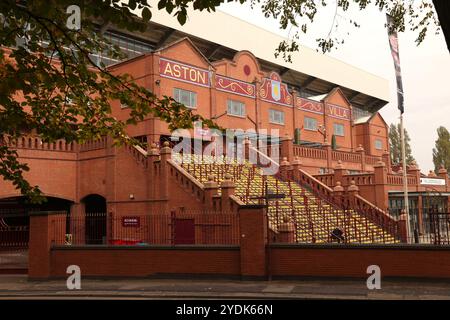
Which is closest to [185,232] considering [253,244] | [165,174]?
[165,174]

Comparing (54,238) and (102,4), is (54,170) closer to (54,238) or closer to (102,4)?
(54,238)

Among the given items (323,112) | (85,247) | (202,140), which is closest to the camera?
(85,247)

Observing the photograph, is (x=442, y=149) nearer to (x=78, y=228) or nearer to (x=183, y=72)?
(x=183, y=72)

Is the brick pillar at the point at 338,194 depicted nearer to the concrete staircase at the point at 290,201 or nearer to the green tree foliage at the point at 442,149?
the concrete staircase at the point at 290,201

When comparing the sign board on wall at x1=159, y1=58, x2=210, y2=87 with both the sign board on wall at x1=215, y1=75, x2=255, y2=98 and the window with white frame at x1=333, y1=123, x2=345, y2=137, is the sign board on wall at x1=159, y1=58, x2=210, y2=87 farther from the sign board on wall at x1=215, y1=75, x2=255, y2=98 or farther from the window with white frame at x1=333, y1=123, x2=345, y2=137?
the window with white frame at x1=333, y1=123, x2=345, y2=137

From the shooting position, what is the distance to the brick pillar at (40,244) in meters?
16.8

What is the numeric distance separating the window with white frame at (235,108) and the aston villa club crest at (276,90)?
4.81 meters

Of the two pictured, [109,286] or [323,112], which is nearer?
[109,286]

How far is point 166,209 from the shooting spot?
70.0 feet

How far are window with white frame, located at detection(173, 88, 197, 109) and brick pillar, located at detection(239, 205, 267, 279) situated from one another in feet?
54.1

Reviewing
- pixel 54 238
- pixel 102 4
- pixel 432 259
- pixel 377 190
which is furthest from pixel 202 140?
pixel 102 4

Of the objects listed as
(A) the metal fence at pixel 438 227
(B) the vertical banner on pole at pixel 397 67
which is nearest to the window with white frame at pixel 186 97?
(B) the vertical banner on pole at pixel 397 67

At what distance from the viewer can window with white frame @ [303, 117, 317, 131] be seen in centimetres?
4284

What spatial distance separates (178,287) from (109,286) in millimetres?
2526
